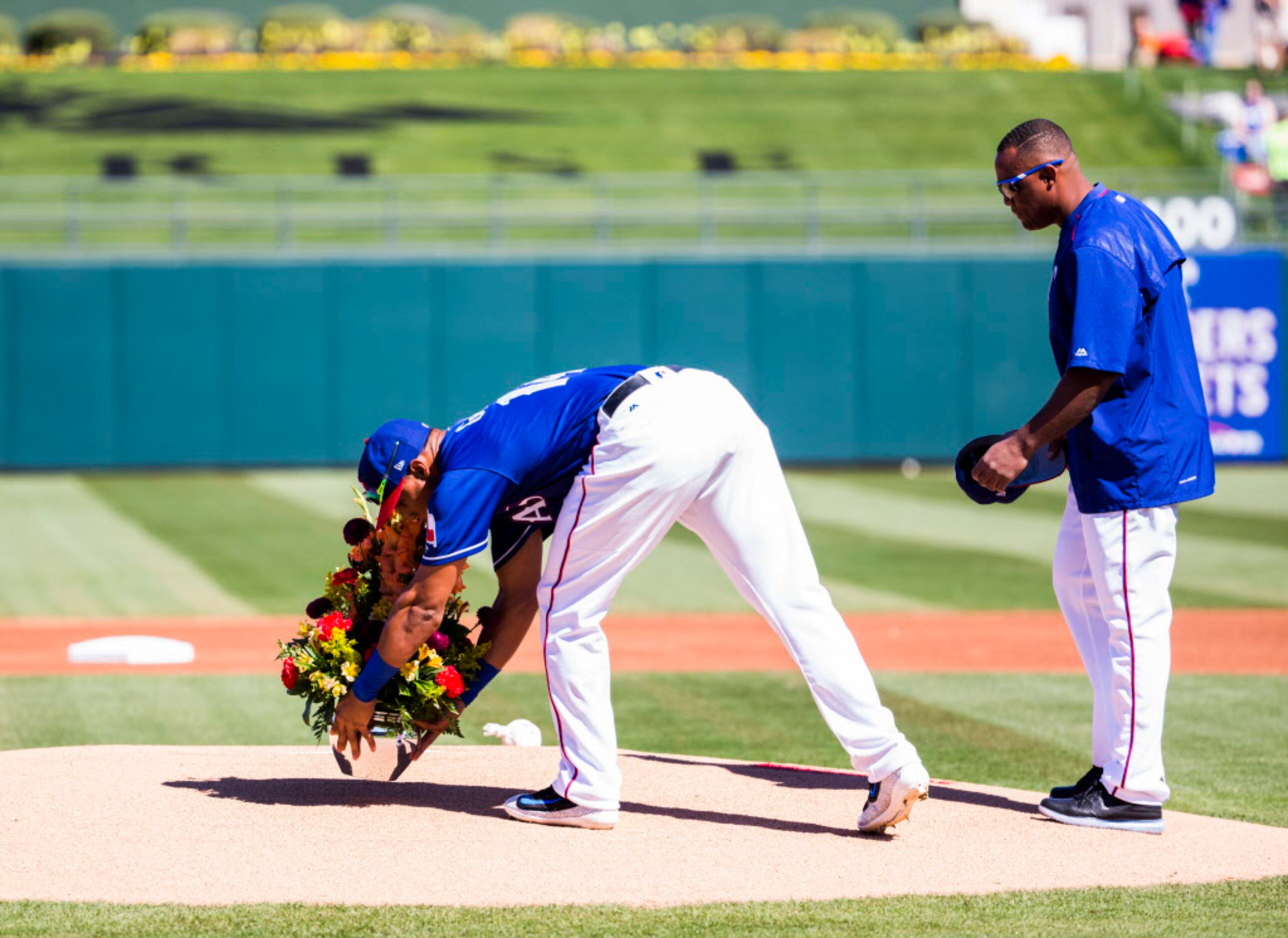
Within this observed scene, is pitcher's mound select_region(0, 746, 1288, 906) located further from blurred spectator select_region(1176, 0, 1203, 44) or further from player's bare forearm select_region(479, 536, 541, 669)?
blurred spectator select_region(1176, 0, 1203, 44)

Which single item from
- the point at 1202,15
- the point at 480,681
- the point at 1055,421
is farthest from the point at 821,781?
the point at 1202,15

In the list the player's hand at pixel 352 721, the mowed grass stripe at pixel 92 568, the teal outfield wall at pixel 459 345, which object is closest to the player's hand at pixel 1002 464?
the player's hand at pixel 352 721

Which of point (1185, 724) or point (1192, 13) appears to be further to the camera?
point (1192, 13)

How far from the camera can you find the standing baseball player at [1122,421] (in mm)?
5312

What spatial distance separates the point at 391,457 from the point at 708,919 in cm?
169

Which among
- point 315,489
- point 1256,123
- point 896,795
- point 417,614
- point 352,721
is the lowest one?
point 315,489

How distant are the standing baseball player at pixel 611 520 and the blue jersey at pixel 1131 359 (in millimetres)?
942

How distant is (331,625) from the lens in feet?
18.3

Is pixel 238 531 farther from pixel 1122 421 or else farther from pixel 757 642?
pixel 1122 421

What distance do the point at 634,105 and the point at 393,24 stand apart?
29.8 ft

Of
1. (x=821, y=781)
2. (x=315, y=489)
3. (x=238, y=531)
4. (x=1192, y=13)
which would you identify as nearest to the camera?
(x=821, y=781)

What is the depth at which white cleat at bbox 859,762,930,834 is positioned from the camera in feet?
17.5

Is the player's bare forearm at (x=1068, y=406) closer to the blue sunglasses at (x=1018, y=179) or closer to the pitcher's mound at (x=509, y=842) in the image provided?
the blue sunglasses at (x=1018, y=179)

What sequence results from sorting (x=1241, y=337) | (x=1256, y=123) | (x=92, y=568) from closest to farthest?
(x=92, y=568)
(x=1241, y=337)
(x=1256, y=123)
